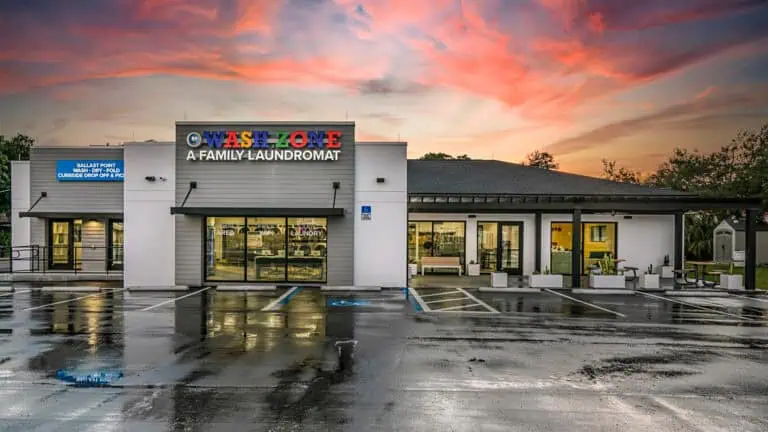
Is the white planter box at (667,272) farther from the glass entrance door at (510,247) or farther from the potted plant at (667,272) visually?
the glass entrance door at (510,247)

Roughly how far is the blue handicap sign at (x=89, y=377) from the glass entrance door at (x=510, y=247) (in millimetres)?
17121

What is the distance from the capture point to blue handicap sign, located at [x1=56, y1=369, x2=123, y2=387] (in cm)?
606

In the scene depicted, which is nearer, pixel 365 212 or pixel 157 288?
pixel 157 288

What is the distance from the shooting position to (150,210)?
16812 mm

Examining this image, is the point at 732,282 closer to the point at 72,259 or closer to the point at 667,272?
the point at 667,272

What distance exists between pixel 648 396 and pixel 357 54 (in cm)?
1922

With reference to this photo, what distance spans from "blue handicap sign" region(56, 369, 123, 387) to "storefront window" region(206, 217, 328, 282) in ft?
34.4

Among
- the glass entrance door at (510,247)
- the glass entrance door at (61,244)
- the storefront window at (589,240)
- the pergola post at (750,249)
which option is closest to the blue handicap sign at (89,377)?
the glass entrance door at (510,247)

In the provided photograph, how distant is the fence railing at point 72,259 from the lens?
67.5ft

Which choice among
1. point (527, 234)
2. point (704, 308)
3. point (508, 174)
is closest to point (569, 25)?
point (508, 174)

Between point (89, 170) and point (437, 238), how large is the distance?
16275 millimetres

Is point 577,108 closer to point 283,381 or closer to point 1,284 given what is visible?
point 283,381

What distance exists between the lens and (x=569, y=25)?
778 inches

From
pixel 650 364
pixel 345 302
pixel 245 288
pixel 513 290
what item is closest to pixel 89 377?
pixel 345 302
